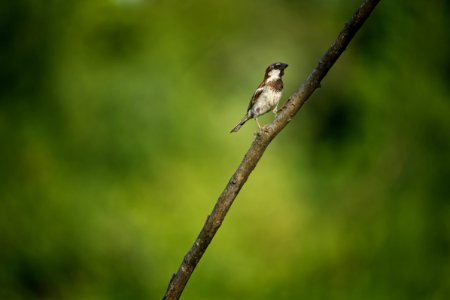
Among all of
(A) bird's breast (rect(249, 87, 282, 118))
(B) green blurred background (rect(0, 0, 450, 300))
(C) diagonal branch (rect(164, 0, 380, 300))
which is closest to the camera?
(C) diagonal branch (rect(164, 0, 380, 300))

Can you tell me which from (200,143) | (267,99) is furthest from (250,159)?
(200,143)

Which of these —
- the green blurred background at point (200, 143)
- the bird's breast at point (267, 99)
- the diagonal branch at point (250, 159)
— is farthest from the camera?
the green blurred background at point (200, 143)

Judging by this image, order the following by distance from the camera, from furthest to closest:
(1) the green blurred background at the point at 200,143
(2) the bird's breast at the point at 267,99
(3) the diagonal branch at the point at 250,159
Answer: (1) the green blurred background at the point at 200,143, (2) the bird's breast at the point at 267,99, (3) the diagonal branch at the point at 250,159

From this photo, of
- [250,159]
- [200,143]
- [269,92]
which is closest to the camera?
[250,159]

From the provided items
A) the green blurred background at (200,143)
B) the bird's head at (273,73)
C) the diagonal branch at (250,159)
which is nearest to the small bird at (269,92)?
the bird's head at (273,73)

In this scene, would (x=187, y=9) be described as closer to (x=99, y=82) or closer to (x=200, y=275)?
(x=99, y=82)

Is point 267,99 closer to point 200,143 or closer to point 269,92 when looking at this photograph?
point 269,92

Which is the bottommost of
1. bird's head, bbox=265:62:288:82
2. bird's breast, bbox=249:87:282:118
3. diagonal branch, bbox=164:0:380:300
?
diagonal branch, bbox=164:0:380:300

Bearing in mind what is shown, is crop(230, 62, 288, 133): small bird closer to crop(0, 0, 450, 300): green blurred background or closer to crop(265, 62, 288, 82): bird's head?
crop(265, 62, 288, 82): bird's head

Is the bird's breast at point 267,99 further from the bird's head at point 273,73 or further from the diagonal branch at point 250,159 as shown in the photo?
the diagonal branch at point 250,159

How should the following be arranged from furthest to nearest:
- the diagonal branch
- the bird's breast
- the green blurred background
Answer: the green blurred background → the bird's breast → the diagonal branch

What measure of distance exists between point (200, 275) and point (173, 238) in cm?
37

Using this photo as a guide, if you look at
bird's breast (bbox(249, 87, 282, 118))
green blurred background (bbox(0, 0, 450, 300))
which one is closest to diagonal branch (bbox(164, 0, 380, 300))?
bird's breast (bbox(249, 87, 282, 118))

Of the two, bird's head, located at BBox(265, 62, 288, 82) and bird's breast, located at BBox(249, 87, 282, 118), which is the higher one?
bird's head, located at BBox(265, 62, 288, 82)
